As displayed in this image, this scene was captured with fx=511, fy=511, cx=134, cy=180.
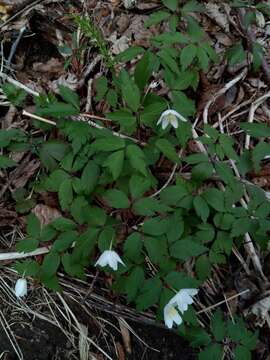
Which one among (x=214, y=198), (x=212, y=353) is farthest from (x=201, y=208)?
(x=212, y=353)

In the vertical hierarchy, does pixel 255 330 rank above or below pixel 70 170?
below

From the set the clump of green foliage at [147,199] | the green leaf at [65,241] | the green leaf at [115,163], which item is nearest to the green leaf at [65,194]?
the clump of green foliage at [147,199]

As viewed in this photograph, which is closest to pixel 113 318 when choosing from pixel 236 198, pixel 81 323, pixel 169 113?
pixel 81 323

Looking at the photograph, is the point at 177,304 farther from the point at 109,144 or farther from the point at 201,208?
the point at 109,144

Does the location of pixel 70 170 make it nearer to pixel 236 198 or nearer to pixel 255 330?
pixel 236 198

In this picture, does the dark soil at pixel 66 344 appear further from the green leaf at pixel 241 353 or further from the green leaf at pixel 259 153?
the green leaf at pixel 259 153

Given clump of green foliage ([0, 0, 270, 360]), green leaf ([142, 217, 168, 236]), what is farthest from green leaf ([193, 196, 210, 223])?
green leaf ([142, 217, 168, 236])
